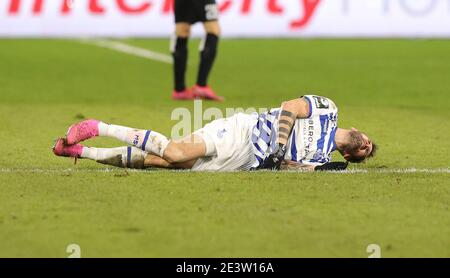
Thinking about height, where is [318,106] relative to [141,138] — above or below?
above

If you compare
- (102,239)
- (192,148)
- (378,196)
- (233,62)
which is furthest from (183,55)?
(102,239)

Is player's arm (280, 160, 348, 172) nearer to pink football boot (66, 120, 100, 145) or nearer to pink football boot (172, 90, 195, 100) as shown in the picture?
pink football boot (66, 120, 100, 145)

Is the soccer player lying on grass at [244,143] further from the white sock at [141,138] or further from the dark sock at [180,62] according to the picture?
the dark sock at [180,62]

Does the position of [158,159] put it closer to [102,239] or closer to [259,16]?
[102,239]

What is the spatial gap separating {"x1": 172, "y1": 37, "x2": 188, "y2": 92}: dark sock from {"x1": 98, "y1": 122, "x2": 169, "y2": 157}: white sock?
20.7 ft

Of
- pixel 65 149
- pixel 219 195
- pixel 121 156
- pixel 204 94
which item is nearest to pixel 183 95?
pixel 204 94

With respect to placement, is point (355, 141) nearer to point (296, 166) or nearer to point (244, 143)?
point (296, 166)

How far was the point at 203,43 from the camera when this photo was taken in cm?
1602

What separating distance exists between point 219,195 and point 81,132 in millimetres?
1445

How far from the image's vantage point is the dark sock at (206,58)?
15.8 metres

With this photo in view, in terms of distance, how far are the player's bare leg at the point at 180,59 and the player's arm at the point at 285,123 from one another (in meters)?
6.32

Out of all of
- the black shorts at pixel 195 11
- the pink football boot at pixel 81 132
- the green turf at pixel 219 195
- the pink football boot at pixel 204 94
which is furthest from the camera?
the pink football boot at pixel 204 94

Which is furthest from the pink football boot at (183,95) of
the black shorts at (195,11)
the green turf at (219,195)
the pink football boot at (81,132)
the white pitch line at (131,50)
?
the pink football boot at (81,132)

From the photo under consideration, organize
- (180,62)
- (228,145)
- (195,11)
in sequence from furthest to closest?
(180,62) < (195,11) < (228,145)
